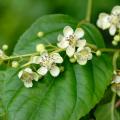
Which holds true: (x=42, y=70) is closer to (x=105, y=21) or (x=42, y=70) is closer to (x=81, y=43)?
Answer: (x=81, y=43)

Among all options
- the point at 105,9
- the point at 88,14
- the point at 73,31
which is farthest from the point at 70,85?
the point at 105,9

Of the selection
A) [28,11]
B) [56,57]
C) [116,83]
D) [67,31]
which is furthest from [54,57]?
[28,11]

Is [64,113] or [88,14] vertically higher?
[88,14]

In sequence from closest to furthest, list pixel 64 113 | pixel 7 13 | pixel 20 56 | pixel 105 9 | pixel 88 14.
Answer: pixel 64 113 < pixel 20 56 < pixel 88 14 < pixel 105 9 < pixel 7 13

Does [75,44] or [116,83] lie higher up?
[75,44]

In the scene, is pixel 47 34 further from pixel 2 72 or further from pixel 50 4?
pixel 50 4

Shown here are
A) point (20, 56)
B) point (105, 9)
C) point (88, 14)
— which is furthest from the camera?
point (105, 9)

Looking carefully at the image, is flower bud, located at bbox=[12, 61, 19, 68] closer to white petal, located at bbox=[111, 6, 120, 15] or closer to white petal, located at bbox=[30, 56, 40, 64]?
white petal, located at bbox=[30, 56, 40, 64]
